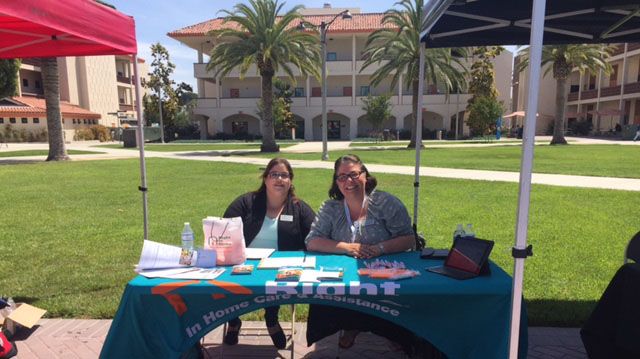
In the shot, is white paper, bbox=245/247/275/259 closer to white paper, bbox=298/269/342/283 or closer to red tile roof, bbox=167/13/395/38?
white paper, bbox=298/269/342/283

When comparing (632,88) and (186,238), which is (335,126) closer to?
(632,88)

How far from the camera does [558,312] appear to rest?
12.4 ft

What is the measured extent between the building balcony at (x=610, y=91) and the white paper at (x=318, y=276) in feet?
161

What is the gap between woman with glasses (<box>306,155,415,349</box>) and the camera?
289 centimetres

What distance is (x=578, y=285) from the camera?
441cm

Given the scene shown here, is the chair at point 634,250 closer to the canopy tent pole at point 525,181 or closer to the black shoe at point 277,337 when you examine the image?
the canopy tent pole at point 525,181

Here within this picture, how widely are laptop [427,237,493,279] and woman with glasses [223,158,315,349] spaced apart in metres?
1.18

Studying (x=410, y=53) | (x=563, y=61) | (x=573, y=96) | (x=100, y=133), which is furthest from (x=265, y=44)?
(x=573, y=96)

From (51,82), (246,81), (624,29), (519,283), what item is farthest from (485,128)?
(519,283)

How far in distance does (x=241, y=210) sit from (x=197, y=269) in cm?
87

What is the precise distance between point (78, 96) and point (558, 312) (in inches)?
2220

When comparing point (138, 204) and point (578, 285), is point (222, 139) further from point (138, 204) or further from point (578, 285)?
point (578, 285)

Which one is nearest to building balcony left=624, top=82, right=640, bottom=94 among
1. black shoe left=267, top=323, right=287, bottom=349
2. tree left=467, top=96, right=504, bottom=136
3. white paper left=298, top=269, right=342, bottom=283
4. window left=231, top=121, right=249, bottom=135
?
tree left=467, top=96, right=504, bottom=136

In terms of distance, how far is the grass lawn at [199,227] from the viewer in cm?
429
